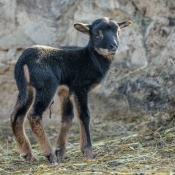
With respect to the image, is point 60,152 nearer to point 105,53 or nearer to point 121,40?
point 105,53

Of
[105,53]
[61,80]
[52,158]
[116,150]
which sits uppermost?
[105,53]

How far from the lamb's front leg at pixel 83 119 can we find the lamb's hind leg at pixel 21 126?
0.77 meters

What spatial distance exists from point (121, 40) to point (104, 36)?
8.91ft

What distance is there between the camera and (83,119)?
8.30 metres

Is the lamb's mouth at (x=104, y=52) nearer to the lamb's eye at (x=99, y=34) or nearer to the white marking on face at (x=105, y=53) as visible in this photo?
the white marking on face at (x=105, y=53)

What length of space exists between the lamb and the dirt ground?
1.10 ft

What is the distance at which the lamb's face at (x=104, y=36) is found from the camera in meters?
8.34

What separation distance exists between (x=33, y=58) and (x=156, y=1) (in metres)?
4.03

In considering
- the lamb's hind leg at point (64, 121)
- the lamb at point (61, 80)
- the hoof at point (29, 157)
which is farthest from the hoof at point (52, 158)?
the lamb's hind leg at point (64, 121)

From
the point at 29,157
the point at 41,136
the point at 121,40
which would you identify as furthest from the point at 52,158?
the point at 121,40

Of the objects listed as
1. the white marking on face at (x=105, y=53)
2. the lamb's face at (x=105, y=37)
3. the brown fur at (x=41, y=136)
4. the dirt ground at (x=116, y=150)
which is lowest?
the dirt ground at (x=116, y=150)

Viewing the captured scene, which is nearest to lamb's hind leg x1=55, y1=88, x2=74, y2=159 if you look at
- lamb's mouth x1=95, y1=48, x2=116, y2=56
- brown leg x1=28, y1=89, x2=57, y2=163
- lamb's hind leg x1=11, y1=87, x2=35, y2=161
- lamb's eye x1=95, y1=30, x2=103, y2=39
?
lamb's hind leg x1=11, y1=87, x2=35, y2=161

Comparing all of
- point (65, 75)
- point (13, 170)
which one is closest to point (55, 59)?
point (65, 75)

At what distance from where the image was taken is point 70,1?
449 inches
